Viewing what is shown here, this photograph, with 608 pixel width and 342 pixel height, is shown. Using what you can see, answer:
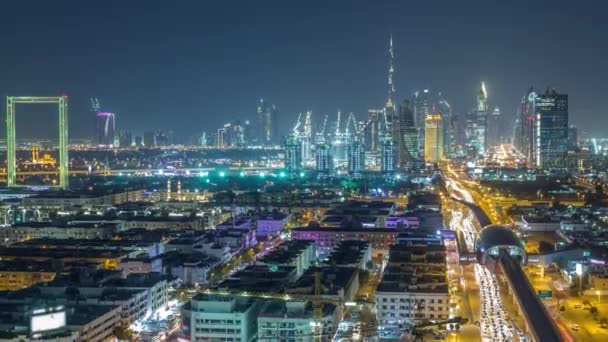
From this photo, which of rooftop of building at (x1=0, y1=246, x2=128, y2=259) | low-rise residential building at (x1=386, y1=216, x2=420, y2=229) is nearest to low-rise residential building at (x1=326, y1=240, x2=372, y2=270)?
low-rise residential building at (x1=386, y1=216, x2=420, y2=229)

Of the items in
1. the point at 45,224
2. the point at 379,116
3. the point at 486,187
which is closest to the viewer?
the point at 45,224

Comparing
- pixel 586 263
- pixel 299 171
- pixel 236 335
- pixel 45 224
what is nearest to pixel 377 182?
pixel 299 171

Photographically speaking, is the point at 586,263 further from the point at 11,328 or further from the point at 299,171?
the point at 299,171

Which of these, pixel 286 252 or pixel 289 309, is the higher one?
pixel 286 252

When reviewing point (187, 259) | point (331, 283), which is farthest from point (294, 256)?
point (331, 283)

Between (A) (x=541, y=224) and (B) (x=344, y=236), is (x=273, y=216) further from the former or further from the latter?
(A) (x=541, y=224)

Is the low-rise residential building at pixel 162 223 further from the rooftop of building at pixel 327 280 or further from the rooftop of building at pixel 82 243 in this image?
the rooftop of building at pixel 327 280
